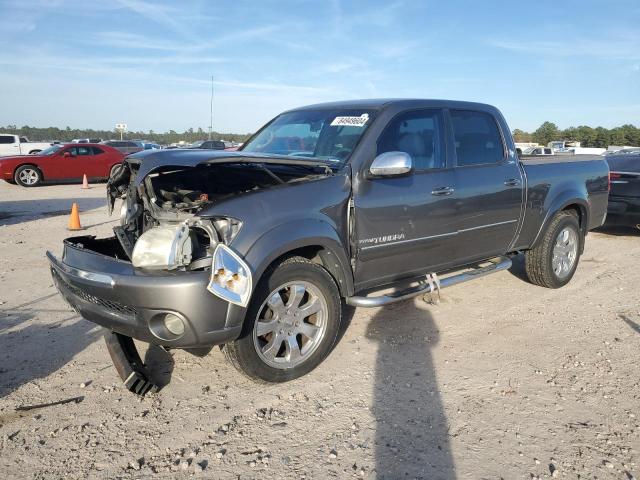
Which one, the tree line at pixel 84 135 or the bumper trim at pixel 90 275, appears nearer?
the bumper trim at pixel 90 275

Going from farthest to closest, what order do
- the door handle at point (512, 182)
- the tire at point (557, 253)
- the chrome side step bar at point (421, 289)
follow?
the tire at point (557, 253) → the door handle at point (512, 182) → the chrome side step bar at point (421, 289)

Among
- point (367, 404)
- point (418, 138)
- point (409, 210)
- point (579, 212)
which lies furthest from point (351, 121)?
point (579, 212)

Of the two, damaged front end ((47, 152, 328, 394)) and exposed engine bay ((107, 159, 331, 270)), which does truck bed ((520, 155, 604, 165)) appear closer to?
exposed engine bay ((107, 159, 331, 270))

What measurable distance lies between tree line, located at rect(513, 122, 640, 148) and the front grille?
64243mm

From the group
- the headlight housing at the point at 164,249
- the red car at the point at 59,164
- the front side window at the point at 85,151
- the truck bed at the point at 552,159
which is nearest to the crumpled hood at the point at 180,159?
the headlight housing at the point at 164,249

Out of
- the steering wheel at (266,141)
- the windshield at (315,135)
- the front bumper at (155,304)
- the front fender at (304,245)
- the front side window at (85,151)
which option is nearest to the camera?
the front bumper at (155,304)

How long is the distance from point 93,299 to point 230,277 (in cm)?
95

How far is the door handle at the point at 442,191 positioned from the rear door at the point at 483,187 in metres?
0.10

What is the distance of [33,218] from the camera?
10.4 meters

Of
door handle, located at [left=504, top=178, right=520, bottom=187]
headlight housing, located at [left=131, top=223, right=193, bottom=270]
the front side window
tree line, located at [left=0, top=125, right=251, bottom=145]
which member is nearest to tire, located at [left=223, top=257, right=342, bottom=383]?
headlight housing, located at [left=131, top=223, right=193, bottom=270]

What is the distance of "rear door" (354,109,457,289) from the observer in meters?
3.77

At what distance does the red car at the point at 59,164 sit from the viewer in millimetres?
16875

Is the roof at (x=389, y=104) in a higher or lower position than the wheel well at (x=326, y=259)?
higher

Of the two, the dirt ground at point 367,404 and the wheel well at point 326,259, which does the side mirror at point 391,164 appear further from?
the dirt ground at point 367,404
